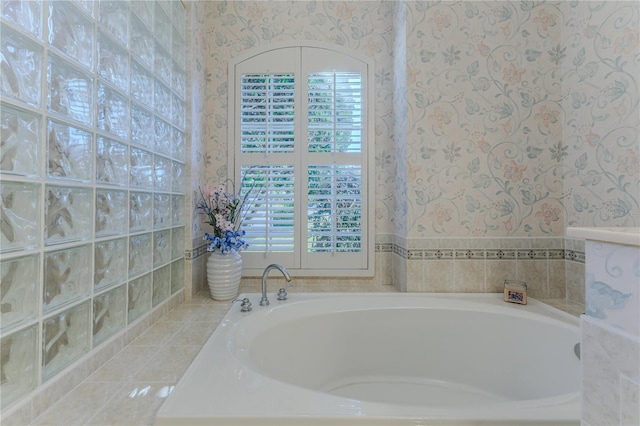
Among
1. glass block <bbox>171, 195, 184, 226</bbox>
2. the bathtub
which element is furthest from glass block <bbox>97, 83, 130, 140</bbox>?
the bathtub

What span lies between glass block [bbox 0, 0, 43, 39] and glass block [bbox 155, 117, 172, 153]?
0.55 metres

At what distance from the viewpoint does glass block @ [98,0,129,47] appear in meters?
0.91

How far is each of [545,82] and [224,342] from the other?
1990mm

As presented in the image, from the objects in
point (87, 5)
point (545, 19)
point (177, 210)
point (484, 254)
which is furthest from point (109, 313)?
point (545, 19)

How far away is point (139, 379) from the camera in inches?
31.7

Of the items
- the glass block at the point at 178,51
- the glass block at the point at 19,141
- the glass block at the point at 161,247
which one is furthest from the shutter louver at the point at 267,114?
the glass block at the point at 19,141

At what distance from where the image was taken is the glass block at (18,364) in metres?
0.60

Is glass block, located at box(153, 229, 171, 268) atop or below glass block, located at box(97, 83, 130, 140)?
below

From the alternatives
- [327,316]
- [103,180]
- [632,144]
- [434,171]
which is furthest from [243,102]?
[632,144]

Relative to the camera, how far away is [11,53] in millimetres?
628

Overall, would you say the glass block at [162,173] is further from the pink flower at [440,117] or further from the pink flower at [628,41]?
the pink flower at [628,41]

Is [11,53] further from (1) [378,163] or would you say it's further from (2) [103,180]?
(1) [378,163]

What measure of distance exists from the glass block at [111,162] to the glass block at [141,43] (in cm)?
38

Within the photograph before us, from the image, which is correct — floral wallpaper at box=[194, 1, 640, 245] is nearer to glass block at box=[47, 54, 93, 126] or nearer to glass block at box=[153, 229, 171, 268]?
A: glass block at box=[153, 229, 171, 268]
